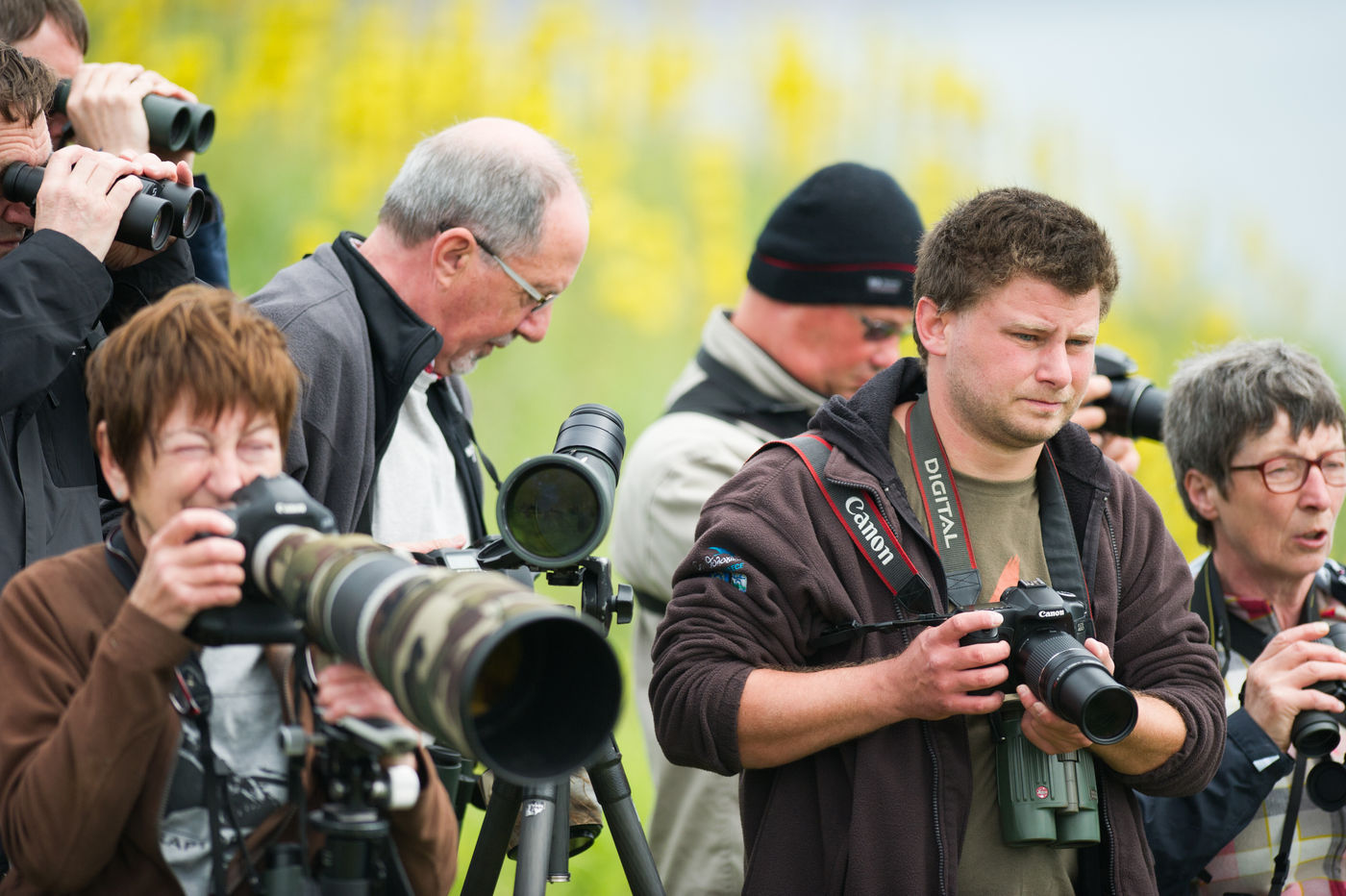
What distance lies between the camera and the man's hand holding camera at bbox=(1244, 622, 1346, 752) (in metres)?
2.66

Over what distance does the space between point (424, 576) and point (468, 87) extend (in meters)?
4.65

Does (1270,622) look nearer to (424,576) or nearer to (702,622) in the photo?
(702,622)

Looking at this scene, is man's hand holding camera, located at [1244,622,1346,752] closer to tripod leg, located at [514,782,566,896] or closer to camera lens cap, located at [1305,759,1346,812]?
camera lens cap, located at [1305,759,1346,812]

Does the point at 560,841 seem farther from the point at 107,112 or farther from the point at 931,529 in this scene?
the point at 107,112

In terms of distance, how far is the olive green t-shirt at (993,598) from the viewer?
223 cm

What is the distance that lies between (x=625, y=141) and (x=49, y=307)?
4030 millimetres

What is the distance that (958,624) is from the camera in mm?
2076

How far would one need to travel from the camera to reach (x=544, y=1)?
19.4 feet

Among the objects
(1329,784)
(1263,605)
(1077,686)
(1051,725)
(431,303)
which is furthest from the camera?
(1263,605)

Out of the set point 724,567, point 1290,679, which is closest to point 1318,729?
point 1290,679

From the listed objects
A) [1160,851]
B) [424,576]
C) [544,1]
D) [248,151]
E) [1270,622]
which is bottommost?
[1160,851]

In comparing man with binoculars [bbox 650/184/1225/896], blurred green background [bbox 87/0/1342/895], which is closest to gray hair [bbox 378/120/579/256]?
man with binoculars [bbox 650/184/1225/896]

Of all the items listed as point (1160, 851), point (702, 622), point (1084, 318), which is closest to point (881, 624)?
point (702, 622)

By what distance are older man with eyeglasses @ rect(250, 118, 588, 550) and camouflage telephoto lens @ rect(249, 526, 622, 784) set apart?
108 centimetres
